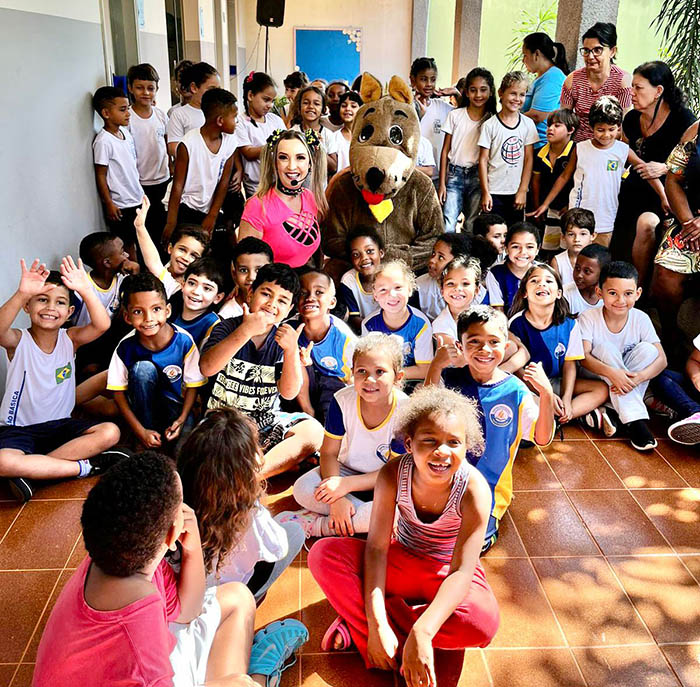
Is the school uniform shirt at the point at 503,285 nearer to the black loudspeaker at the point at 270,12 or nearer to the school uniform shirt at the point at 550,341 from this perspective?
the school uniform shirt at the point at 550,341

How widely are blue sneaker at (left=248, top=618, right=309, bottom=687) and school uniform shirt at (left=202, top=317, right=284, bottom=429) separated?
1042 mm

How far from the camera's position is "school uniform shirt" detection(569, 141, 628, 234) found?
4.39 m

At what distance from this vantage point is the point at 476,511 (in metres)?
2.05

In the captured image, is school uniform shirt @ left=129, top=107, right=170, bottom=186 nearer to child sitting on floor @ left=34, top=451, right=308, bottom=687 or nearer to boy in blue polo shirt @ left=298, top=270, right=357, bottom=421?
boy in blue polo shirt @ left=298, top=270, right=357, bottom=421

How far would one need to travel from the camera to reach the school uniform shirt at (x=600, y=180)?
4.39 meters

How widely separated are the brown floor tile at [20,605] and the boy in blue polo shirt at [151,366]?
31.7 inches

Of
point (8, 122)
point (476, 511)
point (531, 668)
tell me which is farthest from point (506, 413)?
point (8, 122)

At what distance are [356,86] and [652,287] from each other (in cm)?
407

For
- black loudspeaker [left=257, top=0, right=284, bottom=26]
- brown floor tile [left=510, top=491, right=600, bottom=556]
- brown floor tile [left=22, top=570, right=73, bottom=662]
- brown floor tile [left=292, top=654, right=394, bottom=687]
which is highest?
black loudspeaker [left=257, top=0, right=284, bottom=26]

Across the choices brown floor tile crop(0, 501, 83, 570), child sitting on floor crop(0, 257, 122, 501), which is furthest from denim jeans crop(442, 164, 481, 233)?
brown floor tile crop(0, 501, 83, 570)

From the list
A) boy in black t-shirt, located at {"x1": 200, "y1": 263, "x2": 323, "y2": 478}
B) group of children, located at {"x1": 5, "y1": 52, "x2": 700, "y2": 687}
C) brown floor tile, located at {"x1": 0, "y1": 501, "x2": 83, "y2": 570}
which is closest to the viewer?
group of children, located at {"x1": 5, "y1": 52, "x2": 700, "y2": 687}

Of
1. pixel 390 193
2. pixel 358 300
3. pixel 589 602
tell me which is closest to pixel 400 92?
pixel 390 193

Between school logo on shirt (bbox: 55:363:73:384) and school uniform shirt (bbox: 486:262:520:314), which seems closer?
school logo on shirt (bbox: 55:363:73:384)

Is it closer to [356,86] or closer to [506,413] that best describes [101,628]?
[506,413]
